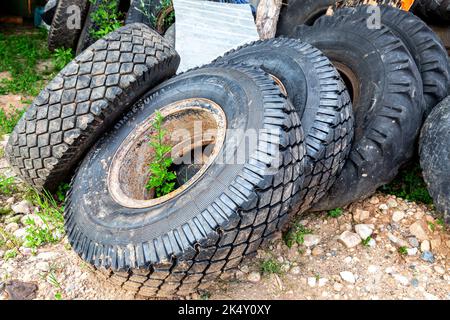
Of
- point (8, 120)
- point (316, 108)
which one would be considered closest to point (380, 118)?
point (316, 108)

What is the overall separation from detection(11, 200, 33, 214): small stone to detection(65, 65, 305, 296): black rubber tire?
0.68m

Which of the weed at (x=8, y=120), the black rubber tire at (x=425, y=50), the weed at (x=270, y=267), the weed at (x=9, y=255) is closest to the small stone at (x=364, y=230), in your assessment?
the weed at (x=270, y=267)

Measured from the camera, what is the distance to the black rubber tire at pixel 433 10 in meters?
3.69

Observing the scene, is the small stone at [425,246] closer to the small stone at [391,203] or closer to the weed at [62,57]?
the small stone at [391,203]

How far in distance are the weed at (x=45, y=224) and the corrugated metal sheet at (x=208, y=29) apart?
1759 millimetres

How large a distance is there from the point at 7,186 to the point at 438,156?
288 cm

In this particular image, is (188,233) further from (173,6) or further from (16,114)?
(173,6)

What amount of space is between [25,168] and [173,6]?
2544 millimetres

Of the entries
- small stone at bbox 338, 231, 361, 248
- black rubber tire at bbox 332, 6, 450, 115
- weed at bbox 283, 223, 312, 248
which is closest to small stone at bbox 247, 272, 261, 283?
weed at bbox 283, 223, 312, 248

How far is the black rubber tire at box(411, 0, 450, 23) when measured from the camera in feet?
12.1

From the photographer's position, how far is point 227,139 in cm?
202

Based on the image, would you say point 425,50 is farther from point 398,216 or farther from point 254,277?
point 254,277

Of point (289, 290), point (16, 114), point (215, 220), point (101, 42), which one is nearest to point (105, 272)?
point (215, 220)
